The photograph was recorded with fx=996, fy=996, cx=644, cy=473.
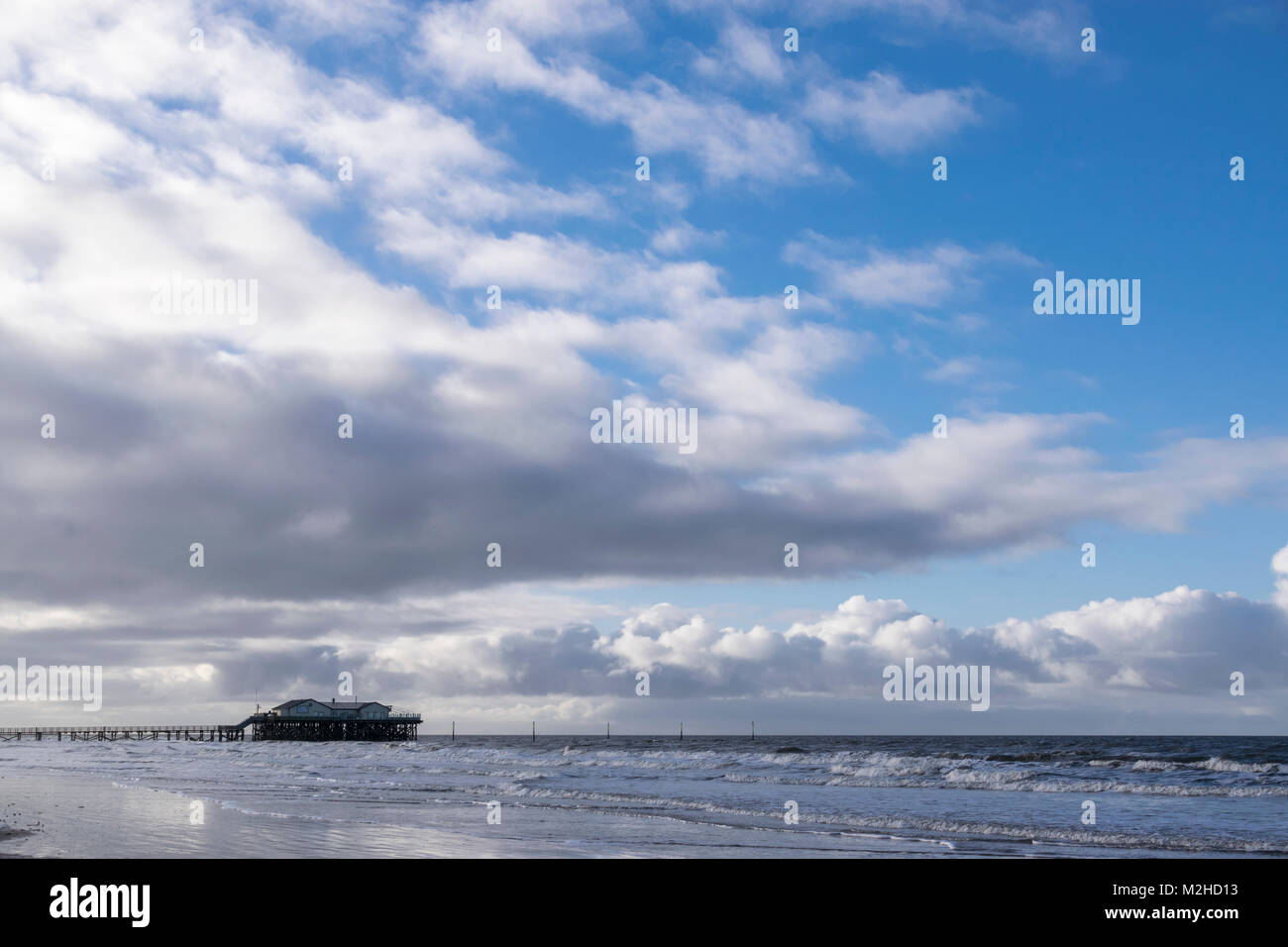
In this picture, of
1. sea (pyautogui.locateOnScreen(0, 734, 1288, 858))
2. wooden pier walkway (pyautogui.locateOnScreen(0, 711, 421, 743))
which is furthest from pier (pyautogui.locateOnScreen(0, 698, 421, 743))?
sea (pyautogui.locateOnScreen(0, 734, 1288, 858))

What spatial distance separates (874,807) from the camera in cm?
3195

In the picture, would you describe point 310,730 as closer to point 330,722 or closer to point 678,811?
point 330,722

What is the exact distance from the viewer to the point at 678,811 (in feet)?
103

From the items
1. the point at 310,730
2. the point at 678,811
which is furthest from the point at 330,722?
the point at 678,811

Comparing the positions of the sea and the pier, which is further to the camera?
the pier

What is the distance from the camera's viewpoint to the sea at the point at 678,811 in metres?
22.0

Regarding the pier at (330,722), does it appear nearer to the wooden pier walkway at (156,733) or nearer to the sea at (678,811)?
the wooden pier walkway at (156,733)

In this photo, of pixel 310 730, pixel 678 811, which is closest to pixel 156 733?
pixel 310 730

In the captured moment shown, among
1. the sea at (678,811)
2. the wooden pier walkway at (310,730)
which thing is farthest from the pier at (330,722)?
the sea at (678,811)

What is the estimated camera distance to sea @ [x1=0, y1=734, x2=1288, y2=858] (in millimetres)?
22047

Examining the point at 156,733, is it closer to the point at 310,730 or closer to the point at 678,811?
the point at 310,730

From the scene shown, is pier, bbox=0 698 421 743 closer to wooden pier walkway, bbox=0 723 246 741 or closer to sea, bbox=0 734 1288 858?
wooden pier walkway, bbox=0 723 246 741

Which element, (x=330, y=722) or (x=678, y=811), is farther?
(x=330, y=722)
